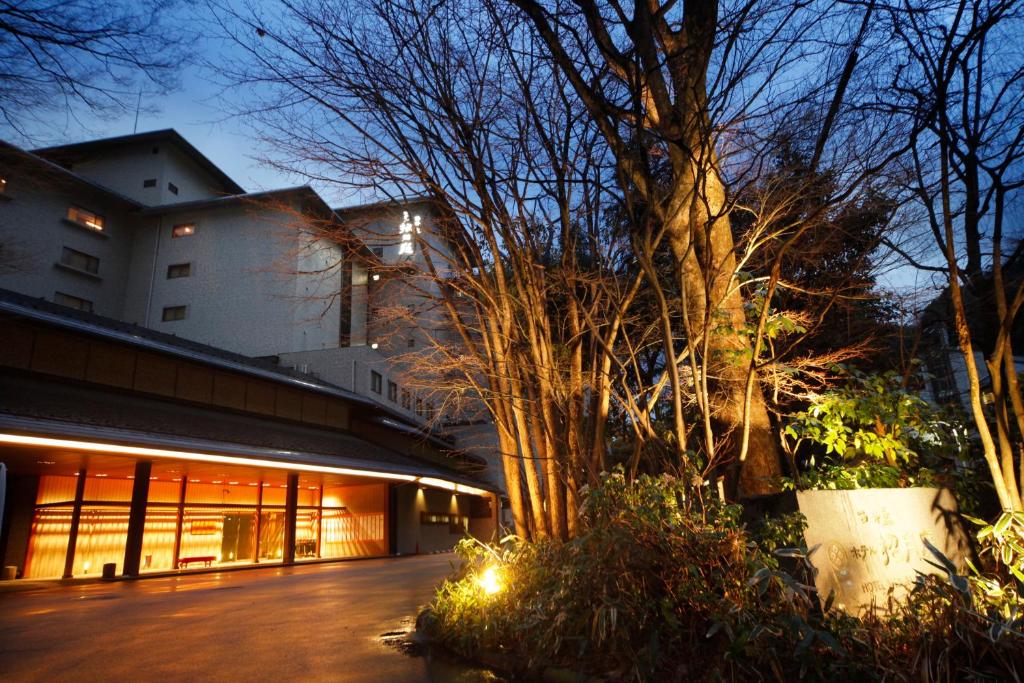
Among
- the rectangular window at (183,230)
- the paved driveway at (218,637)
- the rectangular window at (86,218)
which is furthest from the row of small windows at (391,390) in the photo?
the paved driveway at (218,637)

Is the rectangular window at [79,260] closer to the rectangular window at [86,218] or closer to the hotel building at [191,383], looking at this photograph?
the hotel building at [191,383]

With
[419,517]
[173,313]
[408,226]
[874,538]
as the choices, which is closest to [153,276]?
[173,313]

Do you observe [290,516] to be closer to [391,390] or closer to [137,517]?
[137,517]

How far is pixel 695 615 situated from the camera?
354 cm

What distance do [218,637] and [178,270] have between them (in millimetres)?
27693

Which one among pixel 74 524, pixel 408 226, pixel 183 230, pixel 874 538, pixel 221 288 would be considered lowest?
pixel 874 538

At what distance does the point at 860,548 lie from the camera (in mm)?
3998

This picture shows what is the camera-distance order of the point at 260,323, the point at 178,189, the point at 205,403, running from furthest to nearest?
the point at 178,189 < the point at 260,323 < the point at 205,403

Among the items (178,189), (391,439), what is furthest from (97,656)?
(178,189)

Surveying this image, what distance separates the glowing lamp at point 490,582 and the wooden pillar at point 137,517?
13.7 meters

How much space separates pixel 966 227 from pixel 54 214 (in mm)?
31427

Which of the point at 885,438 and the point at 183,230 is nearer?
the point at 885,438

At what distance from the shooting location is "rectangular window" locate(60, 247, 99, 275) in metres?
25.8

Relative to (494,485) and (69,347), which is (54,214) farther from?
(494,485)
